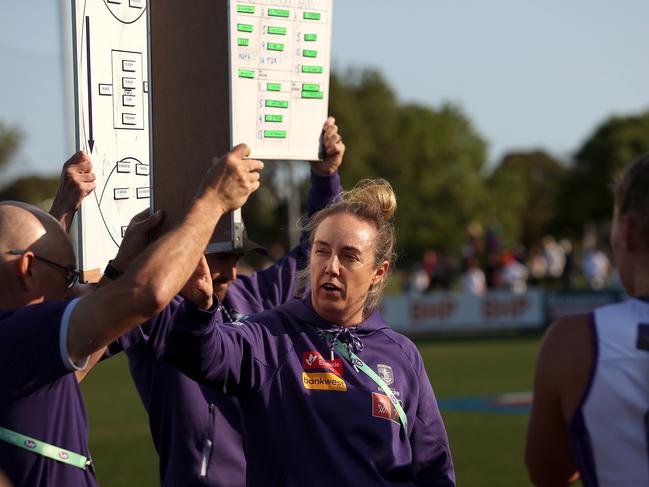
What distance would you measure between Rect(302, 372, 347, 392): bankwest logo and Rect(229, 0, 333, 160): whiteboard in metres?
0.83

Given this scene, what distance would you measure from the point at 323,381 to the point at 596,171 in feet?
306

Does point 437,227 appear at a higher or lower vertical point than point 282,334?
lower

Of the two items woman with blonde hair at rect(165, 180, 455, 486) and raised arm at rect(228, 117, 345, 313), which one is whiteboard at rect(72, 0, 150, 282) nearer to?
woman with blonde hair at rect(165, 180, 455, 486)

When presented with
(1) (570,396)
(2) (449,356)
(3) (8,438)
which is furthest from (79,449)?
(2) (449,356)

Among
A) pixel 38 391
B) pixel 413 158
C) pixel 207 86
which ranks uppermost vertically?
pixel 207 86

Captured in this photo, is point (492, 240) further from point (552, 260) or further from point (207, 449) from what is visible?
point (207, 449)

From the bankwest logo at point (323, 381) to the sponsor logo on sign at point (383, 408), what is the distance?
12cm

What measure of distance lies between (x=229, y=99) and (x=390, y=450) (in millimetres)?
1442

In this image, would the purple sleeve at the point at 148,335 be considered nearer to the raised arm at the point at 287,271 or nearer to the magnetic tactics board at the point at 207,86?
the magnetic tactics board at the point at 207,86

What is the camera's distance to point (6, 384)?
3.14 meters

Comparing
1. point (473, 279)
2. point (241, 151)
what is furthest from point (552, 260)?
point (241, 151)

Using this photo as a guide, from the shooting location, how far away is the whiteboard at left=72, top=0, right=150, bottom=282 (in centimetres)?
378

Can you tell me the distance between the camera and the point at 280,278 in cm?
526

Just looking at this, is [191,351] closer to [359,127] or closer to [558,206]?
[359,127]
